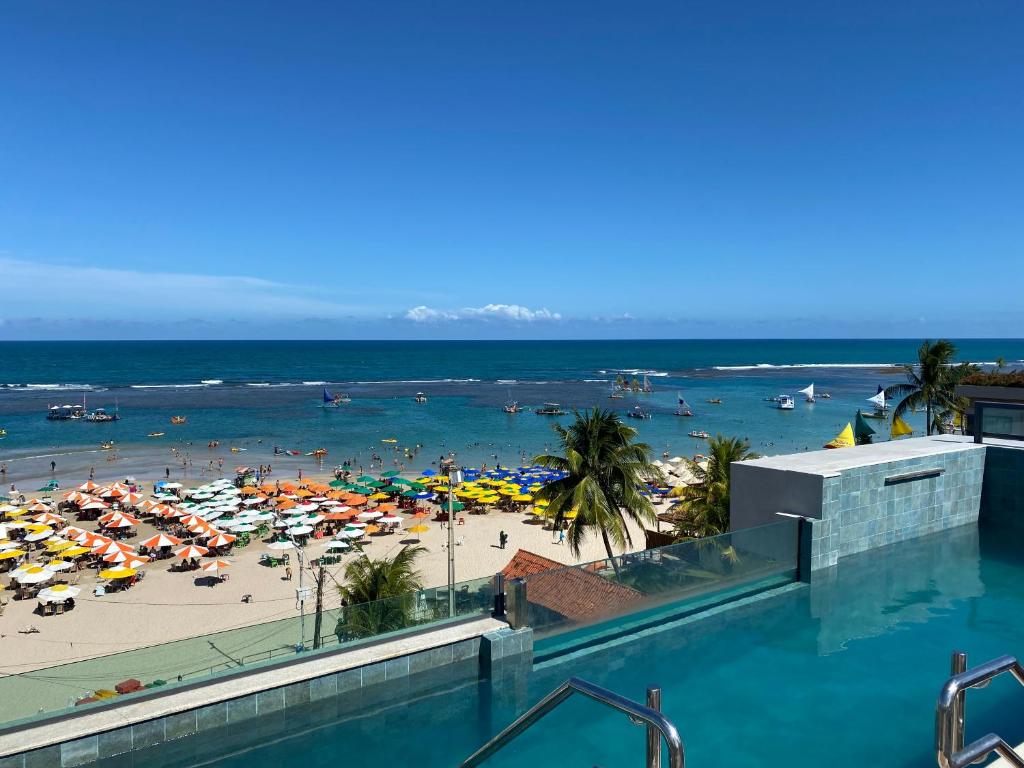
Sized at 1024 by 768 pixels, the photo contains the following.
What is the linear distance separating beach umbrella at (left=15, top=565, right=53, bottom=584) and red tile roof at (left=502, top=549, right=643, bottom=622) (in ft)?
65.7

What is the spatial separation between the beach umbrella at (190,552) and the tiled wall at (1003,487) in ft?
74.7

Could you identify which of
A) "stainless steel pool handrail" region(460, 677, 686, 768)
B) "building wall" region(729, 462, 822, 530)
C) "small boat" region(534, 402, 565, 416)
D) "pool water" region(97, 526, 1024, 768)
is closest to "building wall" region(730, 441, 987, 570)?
"building wall" region(729, 462, 822, 530)

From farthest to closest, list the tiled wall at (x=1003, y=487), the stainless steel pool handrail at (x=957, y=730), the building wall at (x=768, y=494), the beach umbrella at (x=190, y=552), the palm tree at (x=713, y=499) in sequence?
the beach umbrella at (x=190, y=552) < the palm tree at (x=713, y=499) < the tiled wall at (x=1003, y=487) < the building wall at (x=768, y=494) < the stainless steel pool handrail at (x=957, y=730)

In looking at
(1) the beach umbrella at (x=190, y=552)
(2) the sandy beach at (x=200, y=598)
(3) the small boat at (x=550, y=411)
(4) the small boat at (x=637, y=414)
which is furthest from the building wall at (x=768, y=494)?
(3) the small boat at (x=550, y=411)

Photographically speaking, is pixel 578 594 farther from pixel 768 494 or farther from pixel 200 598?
pixel 200 598

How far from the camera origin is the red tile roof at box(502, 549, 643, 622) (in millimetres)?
8250

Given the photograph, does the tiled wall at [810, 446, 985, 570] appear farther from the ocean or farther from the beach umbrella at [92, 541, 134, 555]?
the ocean

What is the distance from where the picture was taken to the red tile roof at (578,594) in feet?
27.1

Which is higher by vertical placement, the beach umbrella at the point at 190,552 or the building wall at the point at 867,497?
the building wall at the point at 867,497

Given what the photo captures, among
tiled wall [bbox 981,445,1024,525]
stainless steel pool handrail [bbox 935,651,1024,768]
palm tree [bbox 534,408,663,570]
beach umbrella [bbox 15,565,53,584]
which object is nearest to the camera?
stainless steel pool handrail [bbox 935,651,1024,768]

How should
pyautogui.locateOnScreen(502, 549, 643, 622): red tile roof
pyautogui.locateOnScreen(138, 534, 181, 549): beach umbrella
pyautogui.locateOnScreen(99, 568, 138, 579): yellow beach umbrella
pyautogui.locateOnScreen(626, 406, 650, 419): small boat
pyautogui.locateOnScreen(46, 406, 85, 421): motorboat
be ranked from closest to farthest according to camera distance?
pyautogui.locateOnScreen(502, 549, 643, 622): red tile roof → pyautogui.locateOnScreen(99, 568, 138, 579): yellow beach umbrella → pyautogui.locateOnScreen(138, 534, 181, 549): beach umbrella → pyautogui.locateOnScreen(46, 406, 85, 421): motorboat → pyautogui.locateOnScreen(626, 406, 650, 419): small boat

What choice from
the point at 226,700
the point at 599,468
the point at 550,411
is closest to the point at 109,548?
the point at 599,468

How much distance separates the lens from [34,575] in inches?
871

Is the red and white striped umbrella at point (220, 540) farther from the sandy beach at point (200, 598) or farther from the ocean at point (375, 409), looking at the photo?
the ocean at point (375, 409)
